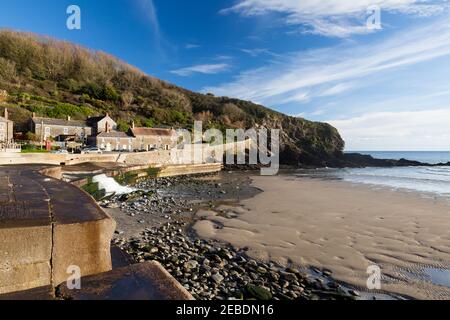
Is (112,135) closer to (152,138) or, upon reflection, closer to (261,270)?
(152,138)

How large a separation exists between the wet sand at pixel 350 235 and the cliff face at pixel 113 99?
41.1 m

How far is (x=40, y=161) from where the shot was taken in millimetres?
20125

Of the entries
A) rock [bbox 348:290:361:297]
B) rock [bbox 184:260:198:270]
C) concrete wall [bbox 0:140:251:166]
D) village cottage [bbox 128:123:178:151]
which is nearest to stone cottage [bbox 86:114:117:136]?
village cottage [bbox 128:123:178:151]

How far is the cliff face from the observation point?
55.8 meters

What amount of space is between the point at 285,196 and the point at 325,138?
6689 cm

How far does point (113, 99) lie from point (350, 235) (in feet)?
226

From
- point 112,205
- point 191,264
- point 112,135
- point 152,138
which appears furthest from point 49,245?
point 152,138

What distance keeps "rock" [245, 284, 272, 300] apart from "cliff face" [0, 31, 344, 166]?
4811cm

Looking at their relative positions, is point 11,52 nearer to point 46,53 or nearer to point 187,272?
point 46,53

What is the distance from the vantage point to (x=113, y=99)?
68500 millimetres

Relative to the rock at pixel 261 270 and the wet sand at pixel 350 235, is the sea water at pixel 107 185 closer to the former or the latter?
the wet sand at pixel 350 235

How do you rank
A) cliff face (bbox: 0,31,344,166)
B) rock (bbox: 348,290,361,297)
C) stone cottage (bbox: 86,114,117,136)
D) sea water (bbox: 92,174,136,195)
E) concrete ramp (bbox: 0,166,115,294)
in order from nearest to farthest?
concrete ramp (bbox: 0,166,115,294), rock (bbox: 348,290,361,297), sea water (bbox: 92,174,136,195), stone cottage (bbox: 86,114,117,136), cliff face (bbox: 0,31,344,166)

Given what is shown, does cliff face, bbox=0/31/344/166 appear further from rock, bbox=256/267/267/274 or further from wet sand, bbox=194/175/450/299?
rock, bbox=256/267/267/274
